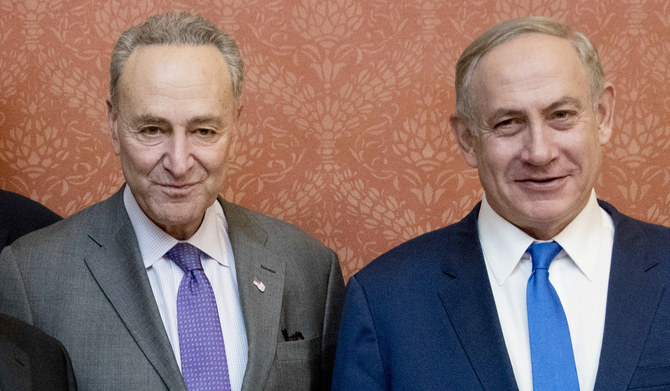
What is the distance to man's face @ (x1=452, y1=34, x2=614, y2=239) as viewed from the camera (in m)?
1.59

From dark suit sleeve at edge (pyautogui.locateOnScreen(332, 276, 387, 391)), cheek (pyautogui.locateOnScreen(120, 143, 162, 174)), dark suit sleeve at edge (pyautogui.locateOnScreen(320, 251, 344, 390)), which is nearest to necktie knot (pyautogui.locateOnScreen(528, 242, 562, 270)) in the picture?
dark suit sleeve at edge (pyautogui.locateOnScreen(332, 276, 387, 391))

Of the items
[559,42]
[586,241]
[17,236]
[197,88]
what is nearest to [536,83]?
[559,42]

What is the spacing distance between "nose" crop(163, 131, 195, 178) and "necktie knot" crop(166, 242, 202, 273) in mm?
182

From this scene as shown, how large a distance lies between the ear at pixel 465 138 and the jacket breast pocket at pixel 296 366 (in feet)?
1.82

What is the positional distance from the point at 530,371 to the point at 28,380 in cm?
91

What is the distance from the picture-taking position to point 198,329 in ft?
5.86

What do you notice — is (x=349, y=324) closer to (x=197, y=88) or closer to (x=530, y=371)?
(x=530, y=371)

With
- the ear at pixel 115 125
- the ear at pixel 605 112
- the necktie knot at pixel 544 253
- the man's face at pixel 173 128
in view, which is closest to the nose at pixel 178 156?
the man's face at pixel 173 128

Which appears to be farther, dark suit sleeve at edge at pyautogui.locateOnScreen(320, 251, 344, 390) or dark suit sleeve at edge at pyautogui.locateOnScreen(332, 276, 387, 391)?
dark suit sleeve at edge at pyautogui.locateOnScreen(320, 251, 344, 390)

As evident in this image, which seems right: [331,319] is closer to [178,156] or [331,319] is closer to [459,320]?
[459,320]

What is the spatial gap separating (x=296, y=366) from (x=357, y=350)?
0.82 ft

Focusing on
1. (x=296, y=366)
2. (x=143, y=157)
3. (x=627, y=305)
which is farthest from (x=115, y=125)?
(x=627, y=305)

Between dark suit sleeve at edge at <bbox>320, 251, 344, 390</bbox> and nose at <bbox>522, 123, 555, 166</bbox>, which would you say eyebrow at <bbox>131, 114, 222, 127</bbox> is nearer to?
dark suit sleeve at edge at <bbox>320, 251, 344, 390</bbox>

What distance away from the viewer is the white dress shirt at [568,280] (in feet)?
5.18
